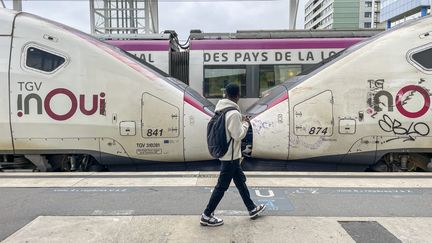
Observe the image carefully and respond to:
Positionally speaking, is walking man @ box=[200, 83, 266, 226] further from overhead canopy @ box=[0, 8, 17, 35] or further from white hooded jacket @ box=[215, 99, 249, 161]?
overhead canopy @ box=[0, 8, 17, 35]

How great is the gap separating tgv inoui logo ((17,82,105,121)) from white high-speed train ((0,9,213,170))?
0.02 meters

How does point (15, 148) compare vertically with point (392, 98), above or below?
below

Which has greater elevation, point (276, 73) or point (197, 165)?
point (276, 73)

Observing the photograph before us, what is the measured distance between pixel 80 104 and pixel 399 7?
2253 inches

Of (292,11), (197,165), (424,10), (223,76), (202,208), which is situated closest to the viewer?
(202,208)

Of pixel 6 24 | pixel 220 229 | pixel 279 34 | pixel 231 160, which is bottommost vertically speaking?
pixel 220 229

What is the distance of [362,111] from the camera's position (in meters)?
6.31

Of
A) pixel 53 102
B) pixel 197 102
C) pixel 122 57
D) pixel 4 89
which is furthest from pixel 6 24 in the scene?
pixel 197 102

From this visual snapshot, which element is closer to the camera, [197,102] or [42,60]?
[42,60]

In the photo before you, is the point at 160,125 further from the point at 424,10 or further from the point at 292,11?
the point at 424,10

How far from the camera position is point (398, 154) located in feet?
21.2

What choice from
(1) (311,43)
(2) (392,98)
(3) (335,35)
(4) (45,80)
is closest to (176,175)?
(4) (45,80)

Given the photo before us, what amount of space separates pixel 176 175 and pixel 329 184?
2152 millimetres

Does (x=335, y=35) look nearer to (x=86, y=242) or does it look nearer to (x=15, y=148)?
(x=15, y=148)
